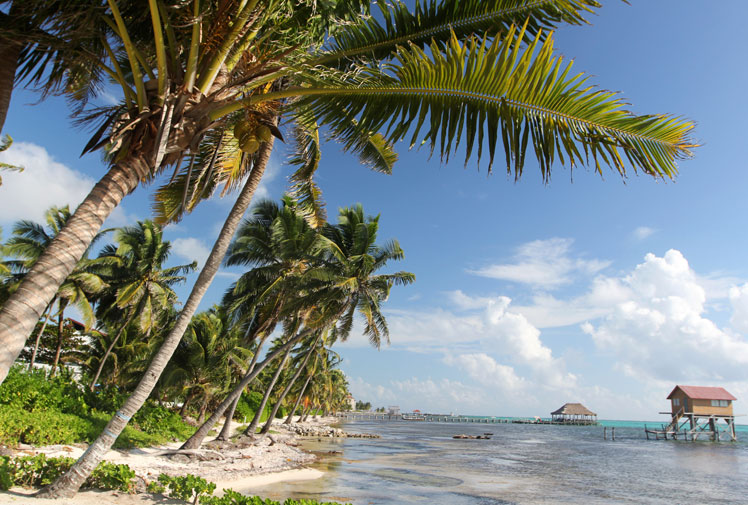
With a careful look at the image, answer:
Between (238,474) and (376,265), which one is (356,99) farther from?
(376,265)

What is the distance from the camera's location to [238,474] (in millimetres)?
13953

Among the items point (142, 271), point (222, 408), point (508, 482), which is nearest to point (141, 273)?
point (142, 271)

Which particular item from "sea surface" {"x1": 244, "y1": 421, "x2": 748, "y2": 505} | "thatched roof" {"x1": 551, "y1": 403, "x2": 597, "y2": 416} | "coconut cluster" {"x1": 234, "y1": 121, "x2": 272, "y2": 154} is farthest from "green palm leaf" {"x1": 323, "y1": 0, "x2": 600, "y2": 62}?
"thatched roof" {"x1": 551, "y1": 403, "x2": 597, "y2": 416}

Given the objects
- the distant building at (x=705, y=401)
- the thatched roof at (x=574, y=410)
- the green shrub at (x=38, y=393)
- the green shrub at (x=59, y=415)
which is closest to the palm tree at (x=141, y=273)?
the green shrub at (x=59, y=415)

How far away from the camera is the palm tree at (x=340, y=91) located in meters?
3.46

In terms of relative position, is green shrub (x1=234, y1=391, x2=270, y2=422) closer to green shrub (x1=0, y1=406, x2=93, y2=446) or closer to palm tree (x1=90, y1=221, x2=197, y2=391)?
palm tree (x1=90, y1=221, x2=197, y2=391)

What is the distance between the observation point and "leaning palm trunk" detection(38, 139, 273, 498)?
6.31 metres

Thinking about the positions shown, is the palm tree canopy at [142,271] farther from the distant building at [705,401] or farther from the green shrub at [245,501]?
the distant building at [705,401]

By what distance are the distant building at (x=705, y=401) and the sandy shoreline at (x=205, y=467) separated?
48110 millimetres

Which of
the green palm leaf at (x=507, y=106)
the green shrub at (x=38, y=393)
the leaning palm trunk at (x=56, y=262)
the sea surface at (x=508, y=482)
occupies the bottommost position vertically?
the sea surface at (x=508, y=482)

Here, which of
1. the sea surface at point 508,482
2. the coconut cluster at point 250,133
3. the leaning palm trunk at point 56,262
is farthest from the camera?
the sea surface at point 508,482

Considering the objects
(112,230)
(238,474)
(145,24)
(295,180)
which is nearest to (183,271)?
(112,230)

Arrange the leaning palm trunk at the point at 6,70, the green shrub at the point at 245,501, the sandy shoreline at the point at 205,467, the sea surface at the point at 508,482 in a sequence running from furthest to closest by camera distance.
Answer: the sea surface at the point at 508,482, the sandy shoreline at the point at 205,467, the green shrub at the point at 245,501, the leaning palm trunk at the point at 6,70

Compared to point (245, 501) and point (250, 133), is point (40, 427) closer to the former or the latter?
point (245, 501)
